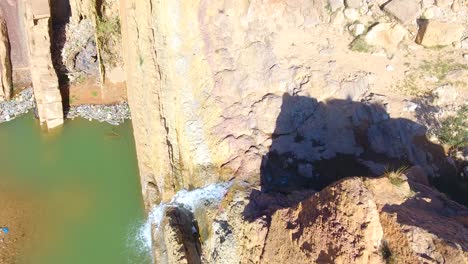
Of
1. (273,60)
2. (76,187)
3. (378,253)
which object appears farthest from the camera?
(76,187)

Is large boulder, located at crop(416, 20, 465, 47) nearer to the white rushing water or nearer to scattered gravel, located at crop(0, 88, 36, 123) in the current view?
the white rushing water

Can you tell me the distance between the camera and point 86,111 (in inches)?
522

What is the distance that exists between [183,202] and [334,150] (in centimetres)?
325

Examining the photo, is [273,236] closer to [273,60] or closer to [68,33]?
[273,60]

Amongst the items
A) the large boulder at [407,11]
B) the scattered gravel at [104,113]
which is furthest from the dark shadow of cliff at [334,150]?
the scattered gravel at [104,113]

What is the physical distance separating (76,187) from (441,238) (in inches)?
385

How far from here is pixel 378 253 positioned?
15.7ft

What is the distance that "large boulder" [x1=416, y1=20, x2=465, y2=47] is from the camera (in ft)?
28.8

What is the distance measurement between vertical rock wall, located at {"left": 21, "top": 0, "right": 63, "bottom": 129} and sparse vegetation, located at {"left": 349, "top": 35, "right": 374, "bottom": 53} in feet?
27.2

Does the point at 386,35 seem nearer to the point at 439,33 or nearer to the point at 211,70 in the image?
the point at 439,33

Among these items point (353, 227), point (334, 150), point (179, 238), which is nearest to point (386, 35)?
point (334, 150)

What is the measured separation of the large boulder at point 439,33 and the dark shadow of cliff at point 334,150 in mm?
1891

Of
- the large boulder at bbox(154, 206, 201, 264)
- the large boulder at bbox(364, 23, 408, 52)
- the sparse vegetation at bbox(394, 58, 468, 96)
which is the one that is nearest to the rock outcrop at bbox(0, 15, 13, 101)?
the large boulder at bbox(154, 206, 201, 264)

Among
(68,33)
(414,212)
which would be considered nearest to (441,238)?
(414,212)
